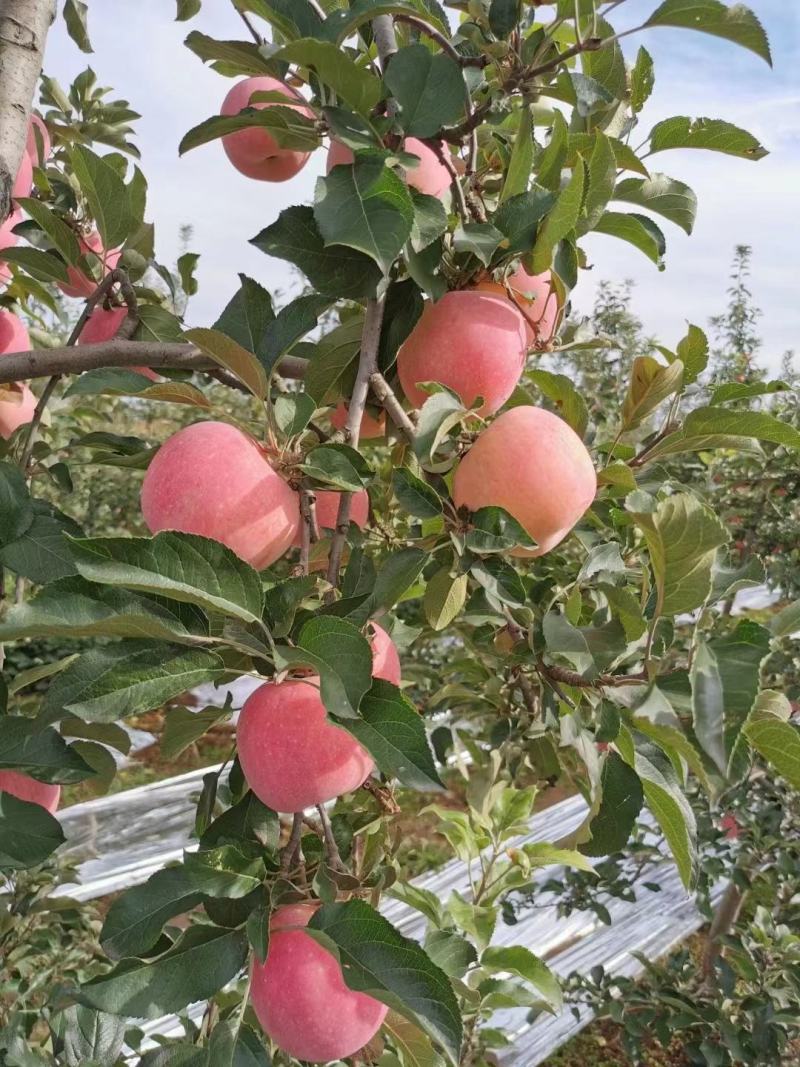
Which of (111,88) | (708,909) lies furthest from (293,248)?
(708,909)

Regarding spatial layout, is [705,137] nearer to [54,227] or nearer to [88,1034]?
[54,227]

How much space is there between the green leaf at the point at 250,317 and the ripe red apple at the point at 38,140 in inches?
20.0

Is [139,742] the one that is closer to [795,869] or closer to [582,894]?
[582,894]

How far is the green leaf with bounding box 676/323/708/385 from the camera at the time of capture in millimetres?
712

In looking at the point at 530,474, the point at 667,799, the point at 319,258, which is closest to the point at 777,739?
the point at 667,799

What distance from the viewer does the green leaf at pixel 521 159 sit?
1.96 feet

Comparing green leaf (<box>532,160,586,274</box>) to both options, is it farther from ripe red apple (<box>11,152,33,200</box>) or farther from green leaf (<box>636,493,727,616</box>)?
ripe red apple (<box>11,152,33,200</box>)

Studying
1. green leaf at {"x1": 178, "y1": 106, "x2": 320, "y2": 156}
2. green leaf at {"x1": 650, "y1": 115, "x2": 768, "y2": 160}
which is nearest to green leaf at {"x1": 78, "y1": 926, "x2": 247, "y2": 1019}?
green leaf at {"x1": 178, "y1": 106, "x2": 320, "y2": 156}

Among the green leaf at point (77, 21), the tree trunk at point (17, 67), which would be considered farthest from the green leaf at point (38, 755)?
the green leaf at point (77, 21)

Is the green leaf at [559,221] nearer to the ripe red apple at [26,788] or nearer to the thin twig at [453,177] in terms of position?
the thin twig at [453,177]

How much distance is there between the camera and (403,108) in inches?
22.2

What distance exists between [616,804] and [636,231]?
45 centimetres

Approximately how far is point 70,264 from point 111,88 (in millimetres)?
518

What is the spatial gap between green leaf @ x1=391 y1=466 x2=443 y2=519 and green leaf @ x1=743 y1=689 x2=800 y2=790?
0.24 meters
